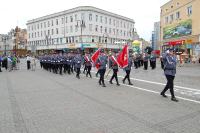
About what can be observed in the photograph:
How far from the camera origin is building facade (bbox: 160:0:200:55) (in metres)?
41.1

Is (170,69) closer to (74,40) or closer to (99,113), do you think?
(99,113)

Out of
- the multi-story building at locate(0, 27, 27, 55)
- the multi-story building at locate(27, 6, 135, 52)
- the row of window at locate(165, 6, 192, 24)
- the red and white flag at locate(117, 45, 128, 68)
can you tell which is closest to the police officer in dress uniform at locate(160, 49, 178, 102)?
the red and white flag at locate(117, 45, 128, 68)

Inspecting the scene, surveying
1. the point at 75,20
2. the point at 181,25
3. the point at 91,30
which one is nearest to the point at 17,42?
the point at 75,20

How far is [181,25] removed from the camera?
45531 mm

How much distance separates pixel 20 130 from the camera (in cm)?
598

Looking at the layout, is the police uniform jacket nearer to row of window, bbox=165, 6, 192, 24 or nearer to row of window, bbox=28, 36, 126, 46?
row of window, bbox=165, 6, 192, 24

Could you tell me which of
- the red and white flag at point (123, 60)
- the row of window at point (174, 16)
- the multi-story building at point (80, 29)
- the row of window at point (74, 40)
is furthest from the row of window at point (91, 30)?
the red and white flag at point (123, 60)

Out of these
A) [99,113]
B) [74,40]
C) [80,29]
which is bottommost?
[99,113]

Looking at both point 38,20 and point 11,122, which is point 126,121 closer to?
point 11,122

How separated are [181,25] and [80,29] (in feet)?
120

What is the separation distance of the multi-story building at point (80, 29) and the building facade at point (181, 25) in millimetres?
Answer: 24085

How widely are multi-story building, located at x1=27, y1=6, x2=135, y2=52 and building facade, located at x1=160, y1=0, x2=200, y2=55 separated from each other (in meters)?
24.1

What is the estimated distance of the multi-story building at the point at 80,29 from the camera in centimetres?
7525

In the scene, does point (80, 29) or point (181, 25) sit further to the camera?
point (80, 29)
